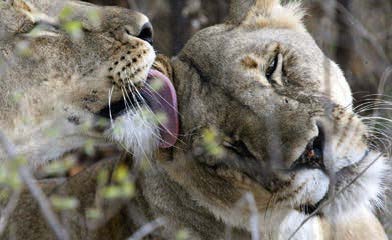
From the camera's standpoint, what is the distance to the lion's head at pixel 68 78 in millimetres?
3324

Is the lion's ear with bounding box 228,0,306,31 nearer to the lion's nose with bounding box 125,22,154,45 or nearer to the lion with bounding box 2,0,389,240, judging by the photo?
the lion with bounding box 2,0,389,240

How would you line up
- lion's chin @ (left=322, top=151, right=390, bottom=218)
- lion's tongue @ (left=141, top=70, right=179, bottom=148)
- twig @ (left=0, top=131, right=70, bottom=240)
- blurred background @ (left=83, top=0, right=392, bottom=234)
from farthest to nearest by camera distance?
1. blurred background @ (left=83, top=0, right=392, bottom=234)
2. lion's tongue @ (left=141, top=70, right=179, bottom=148)
3. lion's chin @ (left=322, top=151, right=390, bottom=218)
4. twig @ (left=0, top=131, right=70, bottom=240)

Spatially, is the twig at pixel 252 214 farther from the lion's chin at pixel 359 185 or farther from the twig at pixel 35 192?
the twig at pixel 35 192

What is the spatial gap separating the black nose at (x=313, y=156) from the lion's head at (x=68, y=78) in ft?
1.99

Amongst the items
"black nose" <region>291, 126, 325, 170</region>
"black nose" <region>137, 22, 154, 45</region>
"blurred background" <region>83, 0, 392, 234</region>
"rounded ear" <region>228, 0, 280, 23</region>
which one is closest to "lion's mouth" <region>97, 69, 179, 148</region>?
"black nose" <region>137, 22, 154, 45</region>

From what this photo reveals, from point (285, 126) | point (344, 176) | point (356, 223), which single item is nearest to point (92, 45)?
point (285, 126)

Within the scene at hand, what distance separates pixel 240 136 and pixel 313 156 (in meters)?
0.32

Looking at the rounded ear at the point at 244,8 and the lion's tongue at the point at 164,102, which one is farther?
the rounded ear at the point at 244,8

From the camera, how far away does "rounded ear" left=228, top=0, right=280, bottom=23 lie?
3775 mm

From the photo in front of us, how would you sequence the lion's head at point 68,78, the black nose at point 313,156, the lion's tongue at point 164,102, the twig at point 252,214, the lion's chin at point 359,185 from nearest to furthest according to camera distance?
the twig at point 252,214 → the black nose at point 313,156 → the lion's chin at point 359,185 → the lion's head at point 68,78 → the lion's tongue at point 164,102

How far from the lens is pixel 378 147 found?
11.2 feet

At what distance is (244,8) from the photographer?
12.4 ft

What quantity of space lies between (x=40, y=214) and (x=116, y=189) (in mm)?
1491

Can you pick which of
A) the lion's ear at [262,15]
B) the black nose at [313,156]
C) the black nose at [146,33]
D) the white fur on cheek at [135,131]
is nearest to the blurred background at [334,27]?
the lion's ear at [262,15]
